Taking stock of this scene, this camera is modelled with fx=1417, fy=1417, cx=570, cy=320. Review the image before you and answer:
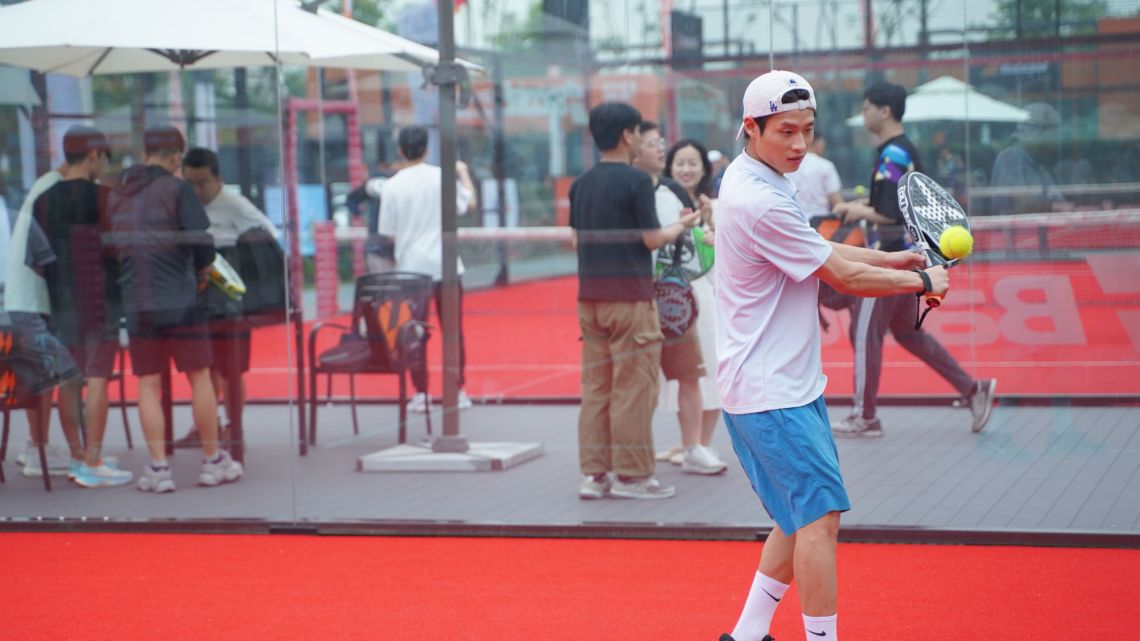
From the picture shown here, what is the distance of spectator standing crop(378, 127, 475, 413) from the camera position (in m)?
7.06

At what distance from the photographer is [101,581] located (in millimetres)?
5594

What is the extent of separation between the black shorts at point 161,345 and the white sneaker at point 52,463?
0.55 m

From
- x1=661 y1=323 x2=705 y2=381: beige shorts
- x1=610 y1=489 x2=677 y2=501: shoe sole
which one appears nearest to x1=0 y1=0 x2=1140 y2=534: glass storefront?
x1=610 y1=489 x2=677 y2=501: shoe sole

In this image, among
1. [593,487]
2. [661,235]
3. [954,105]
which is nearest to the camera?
[954,105]

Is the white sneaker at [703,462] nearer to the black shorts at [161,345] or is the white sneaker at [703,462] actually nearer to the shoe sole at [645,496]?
the shoe sole at [645,496]

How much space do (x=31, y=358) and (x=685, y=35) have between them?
355 cm

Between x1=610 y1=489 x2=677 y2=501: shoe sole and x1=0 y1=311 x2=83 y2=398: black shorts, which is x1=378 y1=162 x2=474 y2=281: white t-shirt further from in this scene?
x1=0 y1=311 x2=83 y2=398: black shorts

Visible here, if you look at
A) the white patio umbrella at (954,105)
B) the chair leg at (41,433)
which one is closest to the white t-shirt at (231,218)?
the chair leg at (41,433)

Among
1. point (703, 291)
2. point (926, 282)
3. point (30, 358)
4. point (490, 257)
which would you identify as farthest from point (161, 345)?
point (926, 282)

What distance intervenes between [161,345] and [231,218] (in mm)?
723

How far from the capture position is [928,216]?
3.81 m

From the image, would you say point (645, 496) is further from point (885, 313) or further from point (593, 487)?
point (885, 313)

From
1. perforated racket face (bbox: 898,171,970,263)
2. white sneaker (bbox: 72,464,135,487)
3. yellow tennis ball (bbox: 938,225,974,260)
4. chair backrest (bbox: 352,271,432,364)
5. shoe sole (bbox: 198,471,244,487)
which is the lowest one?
shoe sole (bbox: 198,471,244,487)

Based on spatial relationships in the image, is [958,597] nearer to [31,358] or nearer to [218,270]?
[218,270]
